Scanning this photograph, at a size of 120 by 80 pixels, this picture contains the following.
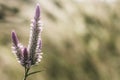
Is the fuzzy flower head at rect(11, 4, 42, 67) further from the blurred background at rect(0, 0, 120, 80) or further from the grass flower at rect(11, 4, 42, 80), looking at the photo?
the blurred background at rect(0, 0, 120, 80)

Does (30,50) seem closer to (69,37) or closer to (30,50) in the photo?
(30,50)

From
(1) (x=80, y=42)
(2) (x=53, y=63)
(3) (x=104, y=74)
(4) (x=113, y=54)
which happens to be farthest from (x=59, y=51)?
(4) (x=113, y=54)

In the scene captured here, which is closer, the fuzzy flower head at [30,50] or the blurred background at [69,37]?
the fuzzy flower head at [30,50]

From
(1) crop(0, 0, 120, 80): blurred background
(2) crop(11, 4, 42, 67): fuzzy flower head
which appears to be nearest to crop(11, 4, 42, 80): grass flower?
(2) crop(11, 4, 42, 67): fuzzy flower head

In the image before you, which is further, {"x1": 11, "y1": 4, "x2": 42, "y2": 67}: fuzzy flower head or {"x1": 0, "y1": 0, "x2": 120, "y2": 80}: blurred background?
{"x1": 0, "y1": 0, "x2": 120, "y2": 80}: blurred background

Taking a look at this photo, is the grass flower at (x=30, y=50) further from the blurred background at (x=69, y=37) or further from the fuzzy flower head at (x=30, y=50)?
the blurred background at (x=69, y=37)

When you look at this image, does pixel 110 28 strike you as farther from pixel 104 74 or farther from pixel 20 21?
pixel 20 21

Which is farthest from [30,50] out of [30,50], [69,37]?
[69,37]

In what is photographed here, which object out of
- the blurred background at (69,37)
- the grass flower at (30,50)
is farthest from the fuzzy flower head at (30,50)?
the blurred background at (69,37)

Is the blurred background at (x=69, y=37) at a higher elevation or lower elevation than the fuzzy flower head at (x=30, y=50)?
lower
